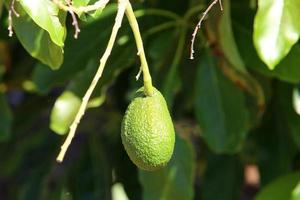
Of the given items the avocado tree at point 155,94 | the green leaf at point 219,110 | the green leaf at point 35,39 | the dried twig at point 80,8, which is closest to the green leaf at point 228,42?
the avocado tree at point 155,94

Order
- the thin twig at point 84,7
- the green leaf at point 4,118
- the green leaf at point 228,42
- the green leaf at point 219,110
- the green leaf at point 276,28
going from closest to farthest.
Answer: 1. the thin twig at point 84,7
2. the green leaf at point 276,28
3. the green leaf at point 228,42
4. the green leaf at point 219,110
5. the green leaf at point 4,118

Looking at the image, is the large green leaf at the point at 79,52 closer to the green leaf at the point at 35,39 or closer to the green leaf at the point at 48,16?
the green leaf at the point at 35,39

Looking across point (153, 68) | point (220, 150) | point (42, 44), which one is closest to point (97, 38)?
point (153, 68)

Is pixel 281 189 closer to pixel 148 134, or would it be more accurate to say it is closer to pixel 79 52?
pixel 79 52

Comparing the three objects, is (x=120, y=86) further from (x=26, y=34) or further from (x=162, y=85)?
(x=26, y=34)

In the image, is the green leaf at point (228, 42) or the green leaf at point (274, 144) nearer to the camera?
the green leaf at point (228, 42)

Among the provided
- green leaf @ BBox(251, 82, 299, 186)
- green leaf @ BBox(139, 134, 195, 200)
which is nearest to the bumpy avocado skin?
green leaf @ BBox(139, 134, 195, 200)
